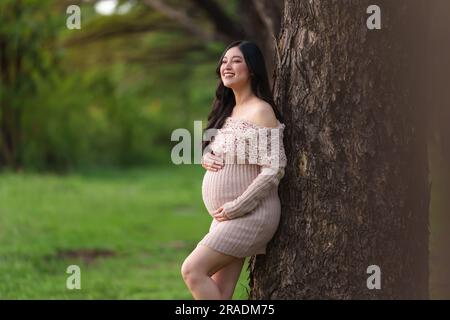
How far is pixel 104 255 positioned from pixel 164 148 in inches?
558

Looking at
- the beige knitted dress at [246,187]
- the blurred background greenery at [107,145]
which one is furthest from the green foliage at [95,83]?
the beige knitted dress at [246,187]

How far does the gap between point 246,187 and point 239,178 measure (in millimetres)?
63

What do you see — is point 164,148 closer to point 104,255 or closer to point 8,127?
point 8,127

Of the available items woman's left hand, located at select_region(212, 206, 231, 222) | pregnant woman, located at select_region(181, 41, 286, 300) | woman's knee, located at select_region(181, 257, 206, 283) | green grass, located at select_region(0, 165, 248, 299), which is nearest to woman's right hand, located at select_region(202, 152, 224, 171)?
pregnant woman, located at select_region(181, 41, 286, 300)

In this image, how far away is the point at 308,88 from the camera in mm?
4832

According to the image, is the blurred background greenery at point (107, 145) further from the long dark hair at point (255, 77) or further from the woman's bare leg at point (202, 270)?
the long dark hair at point (255, 77)

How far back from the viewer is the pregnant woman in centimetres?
466

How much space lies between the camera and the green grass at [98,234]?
752 centimetres

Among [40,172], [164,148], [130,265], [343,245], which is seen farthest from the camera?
[164,148]

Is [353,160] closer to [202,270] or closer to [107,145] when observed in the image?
[202,270]

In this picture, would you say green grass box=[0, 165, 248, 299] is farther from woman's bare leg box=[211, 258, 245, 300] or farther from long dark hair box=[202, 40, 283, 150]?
long dark hair box=[202, 40, 283, 150]

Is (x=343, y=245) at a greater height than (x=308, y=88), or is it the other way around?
(x=308, y=88)

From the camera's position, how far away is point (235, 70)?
4.85 metres
